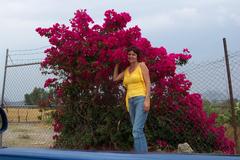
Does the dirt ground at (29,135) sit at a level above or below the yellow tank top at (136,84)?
below

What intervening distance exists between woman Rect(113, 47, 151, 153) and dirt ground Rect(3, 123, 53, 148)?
2.98 meters

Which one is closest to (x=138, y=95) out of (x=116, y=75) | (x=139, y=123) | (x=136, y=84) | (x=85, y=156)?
(x=136, y=84)

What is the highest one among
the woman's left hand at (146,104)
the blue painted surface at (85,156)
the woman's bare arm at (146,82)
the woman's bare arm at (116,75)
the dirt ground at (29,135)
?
the woman's bare arm at (116,75)

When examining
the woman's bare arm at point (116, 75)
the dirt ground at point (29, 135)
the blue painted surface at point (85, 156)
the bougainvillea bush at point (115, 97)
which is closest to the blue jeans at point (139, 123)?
the woman's bare arm at point (116, 75)

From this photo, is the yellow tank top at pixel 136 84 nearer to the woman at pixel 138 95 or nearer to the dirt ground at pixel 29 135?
the woman at pixel 138 95

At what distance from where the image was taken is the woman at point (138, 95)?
646 centimetres

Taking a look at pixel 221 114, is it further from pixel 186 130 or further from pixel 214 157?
pixel 214 157

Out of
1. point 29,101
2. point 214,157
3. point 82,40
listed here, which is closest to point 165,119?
point 82,40

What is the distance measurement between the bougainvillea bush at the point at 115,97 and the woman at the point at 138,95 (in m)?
0.79

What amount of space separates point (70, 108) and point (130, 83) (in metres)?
1.84

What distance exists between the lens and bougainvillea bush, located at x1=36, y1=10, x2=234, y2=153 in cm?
765

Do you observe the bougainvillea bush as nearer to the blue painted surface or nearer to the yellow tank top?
the yellow tank top

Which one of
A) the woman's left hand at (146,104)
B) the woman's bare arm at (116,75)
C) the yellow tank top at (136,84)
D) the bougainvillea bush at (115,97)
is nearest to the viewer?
the woman's left hand at (146,104)

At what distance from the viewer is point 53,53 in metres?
8.14
